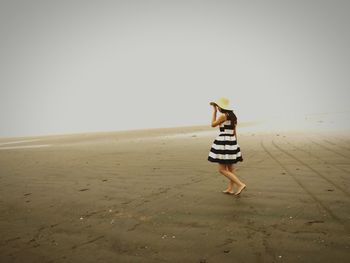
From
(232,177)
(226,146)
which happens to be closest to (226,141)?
(226,146)

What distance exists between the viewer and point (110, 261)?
12.3 ft

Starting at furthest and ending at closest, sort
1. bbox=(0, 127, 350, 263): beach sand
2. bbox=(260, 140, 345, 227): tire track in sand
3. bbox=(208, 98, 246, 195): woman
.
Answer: bbox=(208, 98, 246, 195): woman < bbox=(260, 140, 345, 227): tire track in sand < bbox=(0, 127, 350, 263): beach sand

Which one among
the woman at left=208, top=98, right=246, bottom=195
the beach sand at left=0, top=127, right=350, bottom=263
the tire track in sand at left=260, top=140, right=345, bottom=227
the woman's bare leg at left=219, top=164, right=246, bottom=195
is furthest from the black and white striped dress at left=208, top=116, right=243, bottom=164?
the tire track in sand at left=260, top=140, right=345, bottom=227

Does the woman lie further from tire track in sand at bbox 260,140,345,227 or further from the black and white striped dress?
tire track in sand at bbox 260,140,345,227

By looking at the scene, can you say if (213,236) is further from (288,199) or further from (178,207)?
(288,199)

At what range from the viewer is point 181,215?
17.1 feet

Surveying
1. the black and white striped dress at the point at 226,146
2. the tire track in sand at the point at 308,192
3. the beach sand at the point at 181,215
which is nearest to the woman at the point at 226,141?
the black and white striped dress at the point at 226,146

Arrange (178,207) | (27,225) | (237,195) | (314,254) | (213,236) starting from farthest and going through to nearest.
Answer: (237,195)
(178,207)
(27,225)
(213,236)
(314,254)

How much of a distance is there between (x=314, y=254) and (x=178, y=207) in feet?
8.42

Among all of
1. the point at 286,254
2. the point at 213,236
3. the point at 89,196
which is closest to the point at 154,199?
the point at 89,196

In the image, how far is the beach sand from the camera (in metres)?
3.88

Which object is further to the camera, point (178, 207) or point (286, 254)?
point (178, 207)

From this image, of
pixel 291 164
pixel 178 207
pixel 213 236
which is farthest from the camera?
pixel 291 164

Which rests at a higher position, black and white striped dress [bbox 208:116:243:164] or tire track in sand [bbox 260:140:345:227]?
black and white striped dress [bbox 208:116:243:164]
